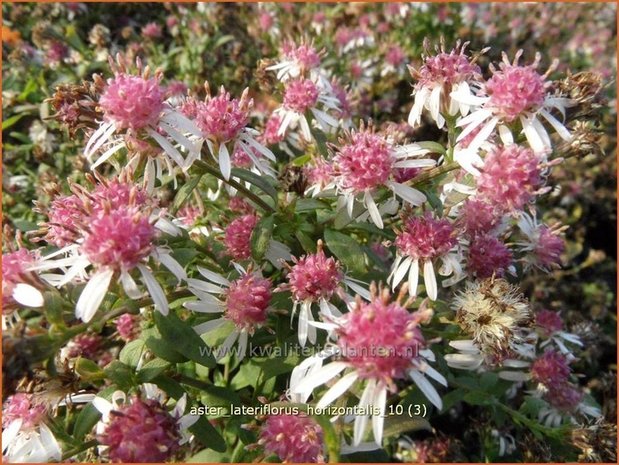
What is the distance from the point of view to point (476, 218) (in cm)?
218

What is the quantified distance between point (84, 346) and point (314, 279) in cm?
133

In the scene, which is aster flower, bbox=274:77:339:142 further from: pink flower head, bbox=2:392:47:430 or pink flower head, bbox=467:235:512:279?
pink flower head, bbox=2:392:47:430

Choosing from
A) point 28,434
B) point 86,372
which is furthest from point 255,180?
point 28,434

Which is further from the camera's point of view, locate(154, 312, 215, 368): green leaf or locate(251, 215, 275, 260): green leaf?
locate(251, 215, 275, 260): green leaf

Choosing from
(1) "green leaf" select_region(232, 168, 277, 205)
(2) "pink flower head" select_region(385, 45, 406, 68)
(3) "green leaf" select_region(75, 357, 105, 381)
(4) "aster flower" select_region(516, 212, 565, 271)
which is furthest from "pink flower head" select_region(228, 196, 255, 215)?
(2) "pink flower head" select_region(385, 45, 406, 68)

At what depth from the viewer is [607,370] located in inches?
157

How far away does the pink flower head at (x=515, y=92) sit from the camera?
2.04 meters

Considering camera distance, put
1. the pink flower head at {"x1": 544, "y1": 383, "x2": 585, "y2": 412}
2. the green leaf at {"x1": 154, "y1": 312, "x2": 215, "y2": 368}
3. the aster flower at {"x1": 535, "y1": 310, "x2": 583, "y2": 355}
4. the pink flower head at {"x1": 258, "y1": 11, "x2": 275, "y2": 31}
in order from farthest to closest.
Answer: the pink flower head at {"x1": 258, "y1": 11, "x2": 275, "y2": 31} → the aster flower at {"x1": 535, "y1": 310, "x2": 583, "y2": 355} → the pink flower head at {"x1": 544, "y1": 383, "x2": 585, "y2": 412} → the green leaf at {"x1": 154, "y1": 312, "x2": 215, "y2": 368}

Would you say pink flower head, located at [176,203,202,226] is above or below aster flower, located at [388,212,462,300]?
above

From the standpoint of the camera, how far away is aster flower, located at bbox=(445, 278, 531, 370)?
2.02 metres

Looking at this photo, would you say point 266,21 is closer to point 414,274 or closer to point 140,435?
point 414,274

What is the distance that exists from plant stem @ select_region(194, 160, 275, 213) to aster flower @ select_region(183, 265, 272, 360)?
0.30 meters

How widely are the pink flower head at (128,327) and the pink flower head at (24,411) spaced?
1.83 ft

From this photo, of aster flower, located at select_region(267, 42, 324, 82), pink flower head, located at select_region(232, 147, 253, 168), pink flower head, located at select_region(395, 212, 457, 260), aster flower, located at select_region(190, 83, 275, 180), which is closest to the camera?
pink flower head, located at select_region(395, 212, 457, 260)
